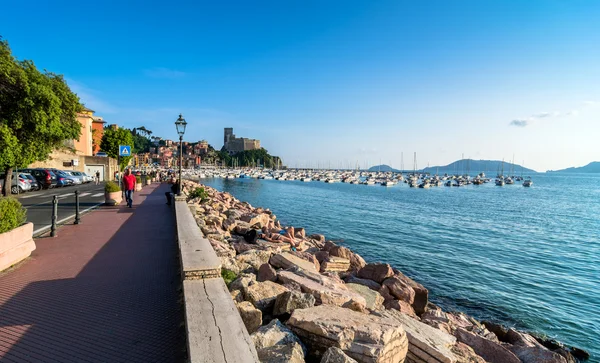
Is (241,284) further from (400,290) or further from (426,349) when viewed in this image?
(400,290)

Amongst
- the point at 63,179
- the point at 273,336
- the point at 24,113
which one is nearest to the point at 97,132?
the point at 63,179

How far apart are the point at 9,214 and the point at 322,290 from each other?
5934 millimetres

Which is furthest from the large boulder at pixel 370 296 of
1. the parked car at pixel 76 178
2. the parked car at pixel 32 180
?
the parked car at pixel 76 178

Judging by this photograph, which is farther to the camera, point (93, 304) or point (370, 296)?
point (370, 296)

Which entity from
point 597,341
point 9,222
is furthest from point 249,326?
point 597,341

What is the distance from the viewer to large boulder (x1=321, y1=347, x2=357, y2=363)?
134 inches

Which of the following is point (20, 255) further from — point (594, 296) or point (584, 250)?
point (584, 250)

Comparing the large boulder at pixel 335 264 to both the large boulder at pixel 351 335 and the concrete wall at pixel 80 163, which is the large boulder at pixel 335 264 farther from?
the concrete wall at pixel 80 163

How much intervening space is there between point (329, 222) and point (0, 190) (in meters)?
22.7

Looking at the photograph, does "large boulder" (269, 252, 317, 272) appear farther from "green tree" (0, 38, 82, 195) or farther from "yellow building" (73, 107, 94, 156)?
"yellow building" (73, 107, 94, 156)

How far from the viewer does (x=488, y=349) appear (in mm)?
6980

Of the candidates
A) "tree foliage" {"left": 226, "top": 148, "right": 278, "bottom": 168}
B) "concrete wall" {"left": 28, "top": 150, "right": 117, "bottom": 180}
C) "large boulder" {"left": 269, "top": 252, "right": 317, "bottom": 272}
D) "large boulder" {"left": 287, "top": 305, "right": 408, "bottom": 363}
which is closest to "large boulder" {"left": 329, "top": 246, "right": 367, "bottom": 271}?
"large boulder" {"left": 269, "top": 252, "right": 317, "bottom": 272}

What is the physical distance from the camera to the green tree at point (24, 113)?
55.9ft

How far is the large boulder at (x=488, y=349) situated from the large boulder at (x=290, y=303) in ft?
15.5
